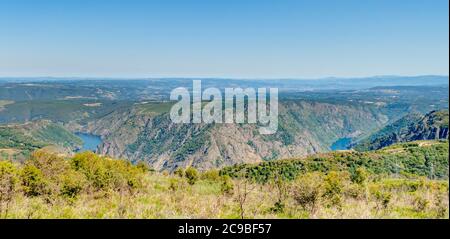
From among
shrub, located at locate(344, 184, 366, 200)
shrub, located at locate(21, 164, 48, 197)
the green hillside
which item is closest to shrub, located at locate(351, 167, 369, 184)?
shrub, located at locate(344, 184, 366, 200)

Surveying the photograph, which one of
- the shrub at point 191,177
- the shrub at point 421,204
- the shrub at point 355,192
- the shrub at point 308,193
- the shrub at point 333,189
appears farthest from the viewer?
the shrub at point 191,177

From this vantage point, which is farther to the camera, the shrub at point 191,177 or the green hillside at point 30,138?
the green hillside at point 30,138

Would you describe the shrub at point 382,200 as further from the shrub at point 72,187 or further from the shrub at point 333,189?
the shrub at point 72,187

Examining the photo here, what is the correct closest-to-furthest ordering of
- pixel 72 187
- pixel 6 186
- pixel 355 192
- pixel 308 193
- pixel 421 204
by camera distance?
pixel 6 186, pixel 308 193, pixel 421 204, pixel 72 187, pixel 355 192

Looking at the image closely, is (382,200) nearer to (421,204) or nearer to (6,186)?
(421,204)

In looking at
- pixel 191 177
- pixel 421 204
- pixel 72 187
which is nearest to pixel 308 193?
pixel 421 204

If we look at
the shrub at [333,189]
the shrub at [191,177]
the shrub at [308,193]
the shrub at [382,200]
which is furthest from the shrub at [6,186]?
the shrub at [382,200]

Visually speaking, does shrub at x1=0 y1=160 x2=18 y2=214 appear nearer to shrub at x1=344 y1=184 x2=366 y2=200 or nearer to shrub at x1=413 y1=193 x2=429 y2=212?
shrub at x1=344 y1=184 x2=366 y2=200

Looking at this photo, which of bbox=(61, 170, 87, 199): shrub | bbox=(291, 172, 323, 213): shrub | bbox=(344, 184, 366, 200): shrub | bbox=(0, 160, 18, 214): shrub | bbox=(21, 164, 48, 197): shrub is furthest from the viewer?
bbox=(344, 184, 366, 200): shrub

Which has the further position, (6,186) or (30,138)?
(30,138)

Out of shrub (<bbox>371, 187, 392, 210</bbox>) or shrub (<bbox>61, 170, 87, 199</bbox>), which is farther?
shrub (<bbox>61, 170, 87, 199</bbox>)

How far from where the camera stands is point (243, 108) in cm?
17475
